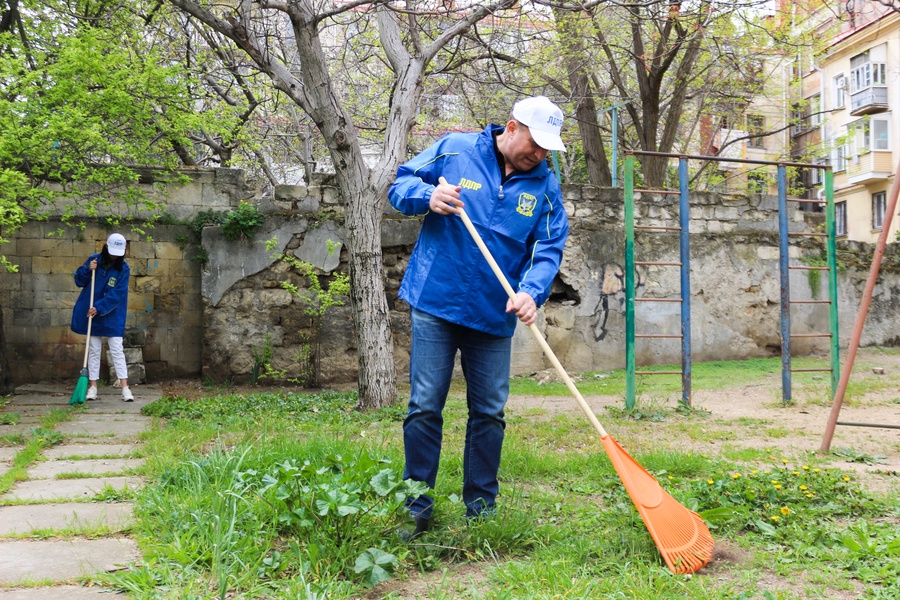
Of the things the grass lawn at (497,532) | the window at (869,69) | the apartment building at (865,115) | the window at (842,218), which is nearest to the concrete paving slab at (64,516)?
the grass lawn at (497,532)

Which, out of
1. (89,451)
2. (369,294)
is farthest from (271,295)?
(89,451)

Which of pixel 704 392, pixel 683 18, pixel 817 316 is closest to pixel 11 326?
pixel 704 392

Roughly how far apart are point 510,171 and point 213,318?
20.5 ft

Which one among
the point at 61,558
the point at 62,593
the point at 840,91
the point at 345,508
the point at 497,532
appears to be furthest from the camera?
the point at 840,91

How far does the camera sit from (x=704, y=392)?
8.11 metres

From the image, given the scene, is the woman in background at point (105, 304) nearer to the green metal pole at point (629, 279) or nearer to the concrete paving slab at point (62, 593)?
the green metal pole at point (629, 279)

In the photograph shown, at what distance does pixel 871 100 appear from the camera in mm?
25703

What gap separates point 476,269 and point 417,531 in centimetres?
106

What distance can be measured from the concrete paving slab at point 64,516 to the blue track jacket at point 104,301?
15.1 feet

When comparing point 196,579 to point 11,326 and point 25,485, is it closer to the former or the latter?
point 25,485

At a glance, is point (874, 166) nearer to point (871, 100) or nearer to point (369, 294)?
point (871, 100)

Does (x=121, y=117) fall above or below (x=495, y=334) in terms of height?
above

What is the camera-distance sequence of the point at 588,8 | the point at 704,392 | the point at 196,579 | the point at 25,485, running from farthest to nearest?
1. the point at 704,392
2. the point at 588,8
3. the point at 25,485
4. the point at 196,579

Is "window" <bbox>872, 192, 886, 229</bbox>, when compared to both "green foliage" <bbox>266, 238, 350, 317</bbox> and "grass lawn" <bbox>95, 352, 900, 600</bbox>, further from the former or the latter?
"grass lawn" <bbox>95, 352, 900, 600</bbox>
